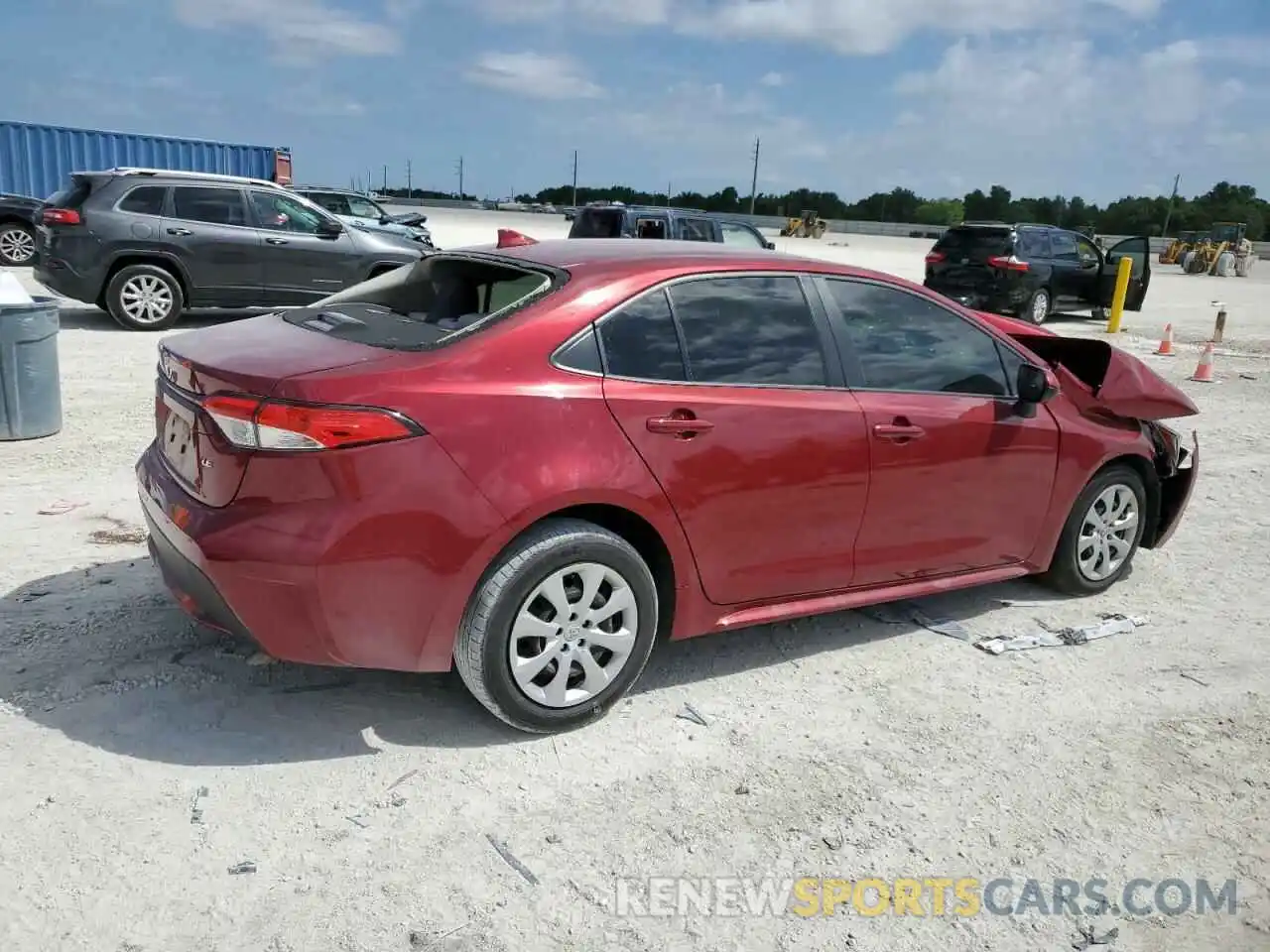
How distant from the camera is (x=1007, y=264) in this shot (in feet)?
52.6

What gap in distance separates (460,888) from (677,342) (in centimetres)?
188

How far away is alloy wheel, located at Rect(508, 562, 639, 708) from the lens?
3.26 meters

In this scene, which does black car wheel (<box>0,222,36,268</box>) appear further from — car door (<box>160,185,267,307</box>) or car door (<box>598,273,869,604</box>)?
car door (<box>598,273,869,604</box>)

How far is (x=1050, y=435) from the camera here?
447cm

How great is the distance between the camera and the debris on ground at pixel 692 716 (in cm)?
361

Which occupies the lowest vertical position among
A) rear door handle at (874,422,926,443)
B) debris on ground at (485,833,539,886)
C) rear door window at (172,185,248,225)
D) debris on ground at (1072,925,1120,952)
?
debris on ground at (1072,925,1120,952)

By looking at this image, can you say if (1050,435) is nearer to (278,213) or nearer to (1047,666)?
(1047,666)

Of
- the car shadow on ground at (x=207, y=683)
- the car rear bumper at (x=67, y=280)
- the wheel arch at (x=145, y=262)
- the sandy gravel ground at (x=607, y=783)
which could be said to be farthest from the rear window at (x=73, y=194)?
the car shadow on ground at (x=207, y=683)

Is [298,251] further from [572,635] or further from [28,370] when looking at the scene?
[572,635]

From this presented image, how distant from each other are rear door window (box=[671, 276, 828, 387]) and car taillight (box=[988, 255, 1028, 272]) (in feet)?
44.0

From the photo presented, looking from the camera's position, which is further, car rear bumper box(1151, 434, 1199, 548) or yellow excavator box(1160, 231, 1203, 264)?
yellow excavator box(1160, 231, 1203, 264)

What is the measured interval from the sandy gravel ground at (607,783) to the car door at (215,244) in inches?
300

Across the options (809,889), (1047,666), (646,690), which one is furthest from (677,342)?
(1047,666)

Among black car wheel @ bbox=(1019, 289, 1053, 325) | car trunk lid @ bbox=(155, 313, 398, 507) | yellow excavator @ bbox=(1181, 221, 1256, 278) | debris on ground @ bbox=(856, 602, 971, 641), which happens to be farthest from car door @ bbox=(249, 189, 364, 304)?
yellow excavator @ bbox=(1181, 221, 1256, 278)
